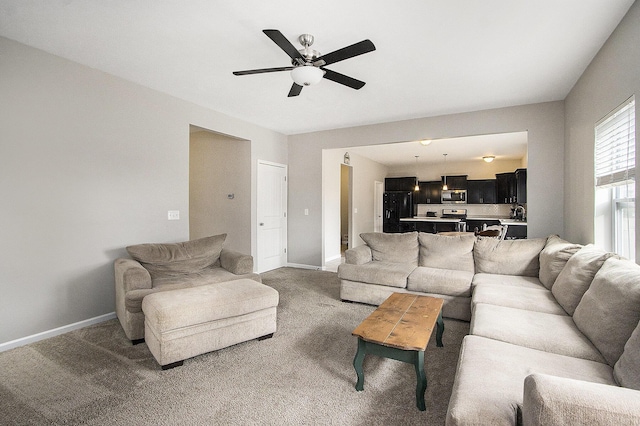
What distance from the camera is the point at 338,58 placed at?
241 cm

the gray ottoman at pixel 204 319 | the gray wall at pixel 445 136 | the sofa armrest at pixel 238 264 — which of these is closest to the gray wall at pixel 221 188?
the gray wall at pixel 445 136

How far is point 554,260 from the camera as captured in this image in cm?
291

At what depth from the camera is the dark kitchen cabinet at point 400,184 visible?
1022 cm

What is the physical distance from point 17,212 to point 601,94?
5.33 meters

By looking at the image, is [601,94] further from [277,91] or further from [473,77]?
[277,91]

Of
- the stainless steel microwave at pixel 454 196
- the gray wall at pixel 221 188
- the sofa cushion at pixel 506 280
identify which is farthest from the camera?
the stainless steel microwave at pixel 454 196

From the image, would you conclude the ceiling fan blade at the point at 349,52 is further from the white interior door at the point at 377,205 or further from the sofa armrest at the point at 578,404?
the white interior door at the point at 377,205

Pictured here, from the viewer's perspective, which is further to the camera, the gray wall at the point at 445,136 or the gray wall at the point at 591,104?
the gray wall at the point at 445,136

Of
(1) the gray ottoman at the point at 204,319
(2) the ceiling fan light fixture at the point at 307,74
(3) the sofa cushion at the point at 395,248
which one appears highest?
(2) the ceiling fan light fixture at the point at 307,74

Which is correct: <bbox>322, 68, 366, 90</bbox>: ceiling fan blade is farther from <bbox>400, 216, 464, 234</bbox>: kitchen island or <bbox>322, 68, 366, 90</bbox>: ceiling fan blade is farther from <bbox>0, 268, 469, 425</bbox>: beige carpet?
<bbox>400, 216, 464, 234</bbox>: kitchen island

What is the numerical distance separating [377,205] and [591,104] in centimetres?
704

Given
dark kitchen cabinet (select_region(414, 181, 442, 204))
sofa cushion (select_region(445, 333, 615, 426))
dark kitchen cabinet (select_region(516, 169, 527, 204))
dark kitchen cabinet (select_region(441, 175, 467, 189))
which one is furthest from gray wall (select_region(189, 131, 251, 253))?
dark kitchen cabinet (select_region(441, 175, 467, 189))

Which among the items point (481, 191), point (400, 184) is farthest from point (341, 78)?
point (481, 191)

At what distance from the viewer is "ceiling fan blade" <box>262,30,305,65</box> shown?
6.97 feet
